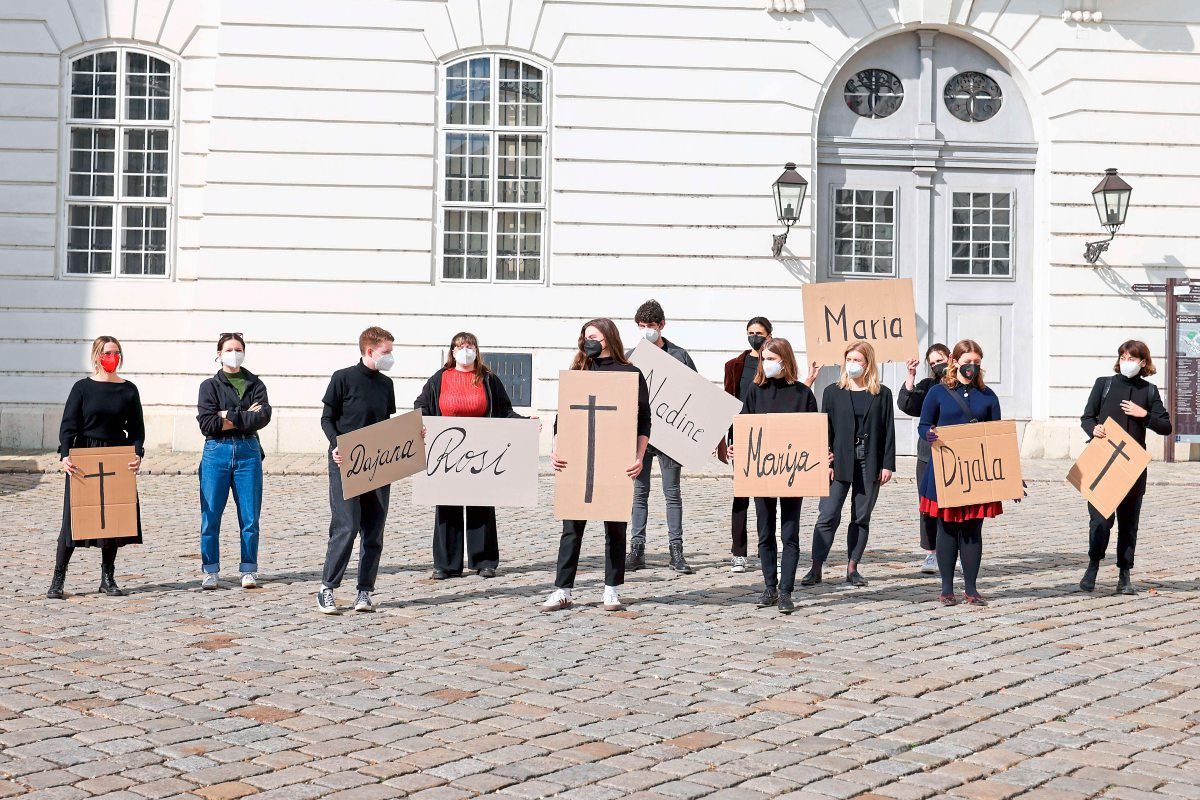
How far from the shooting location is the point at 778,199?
1894 centimetres

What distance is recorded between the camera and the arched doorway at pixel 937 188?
20.0 m

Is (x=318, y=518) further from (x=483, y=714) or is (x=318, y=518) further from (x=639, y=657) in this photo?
(x=483, y=714)

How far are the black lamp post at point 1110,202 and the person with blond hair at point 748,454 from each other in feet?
36.3

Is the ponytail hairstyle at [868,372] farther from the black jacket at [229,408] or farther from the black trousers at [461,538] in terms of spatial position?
the black jacket at [229,408]

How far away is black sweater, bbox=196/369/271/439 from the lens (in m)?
9.65

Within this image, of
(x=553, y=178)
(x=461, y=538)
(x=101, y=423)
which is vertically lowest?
(x=461, y=538)

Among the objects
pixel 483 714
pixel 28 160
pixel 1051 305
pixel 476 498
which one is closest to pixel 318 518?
pixel 476 498

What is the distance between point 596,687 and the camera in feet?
22.6

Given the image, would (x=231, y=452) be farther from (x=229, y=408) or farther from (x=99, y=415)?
(x=99, y=415)

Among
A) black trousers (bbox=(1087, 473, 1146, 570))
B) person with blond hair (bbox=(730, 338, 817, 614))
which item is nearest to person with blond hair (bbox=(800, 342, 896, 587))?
person with blond hair (bbox=(730, 338, 817, 614))

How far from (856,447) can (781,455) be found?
39.7 inches

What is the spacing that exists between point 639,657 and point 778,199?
477 inches

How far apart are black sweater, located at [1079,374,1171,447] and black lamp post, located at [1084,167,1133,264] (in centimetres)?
961

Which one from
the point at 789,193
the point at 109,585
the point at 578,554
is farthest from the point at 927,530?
the point at 789,193
